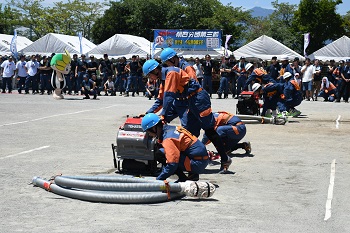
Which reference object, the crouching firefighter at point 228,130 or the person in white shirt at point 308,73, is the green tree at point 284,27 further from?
the crouching firefighter at point 228,130

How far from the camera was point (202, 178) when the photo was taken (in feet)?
30.8

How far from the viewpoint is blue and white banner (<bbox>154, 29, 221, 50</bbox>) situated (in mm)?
36500

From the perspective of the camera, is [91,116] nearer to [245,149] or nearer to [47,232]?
[245,149]

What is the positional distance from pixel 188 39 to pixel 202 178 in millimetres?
28086

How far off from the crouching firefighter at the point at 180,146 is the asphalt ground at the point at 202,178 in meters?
0.49

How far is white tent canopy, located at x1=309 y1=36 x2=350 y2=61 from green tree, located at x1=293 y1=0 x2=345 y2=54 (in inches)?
819

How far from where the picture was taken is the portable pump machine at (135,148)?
905cm

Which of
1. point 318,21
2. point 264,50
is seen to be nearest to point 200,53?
point 264,50

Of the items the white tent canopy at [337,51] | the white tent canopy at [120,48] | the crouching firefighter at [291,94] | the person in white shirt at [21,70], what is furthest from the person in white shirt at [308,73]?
the person in white shirt at [21,70]

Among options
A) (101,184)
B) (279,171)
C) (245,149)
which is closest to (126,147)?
(101,184)

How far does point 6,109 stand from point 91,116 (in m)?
3.57

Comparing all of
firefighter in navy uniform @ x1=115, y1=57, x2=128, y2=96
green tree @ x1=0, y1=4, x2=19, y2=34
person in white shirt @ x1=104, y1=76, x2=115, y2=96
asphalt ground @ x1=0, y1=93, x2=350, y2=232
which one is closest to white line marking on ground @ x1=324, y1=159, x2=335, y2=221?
asphalt ground @ x1=0, y1=93, x2=350, y2=232

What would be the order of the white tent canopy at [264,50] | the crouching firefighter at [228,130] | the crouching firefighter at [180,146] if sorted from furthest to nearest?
the white tent canopy at [264,50] → the crouching firefighter at [228,130] → the crouching firefighter at [180,146]

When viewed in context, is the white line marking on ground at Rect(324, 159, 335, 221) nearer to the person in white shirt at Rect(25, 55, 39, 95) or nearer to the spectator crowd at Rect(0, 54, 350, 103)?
the spectator crowd at Rect(0, 54, 350, 103)
